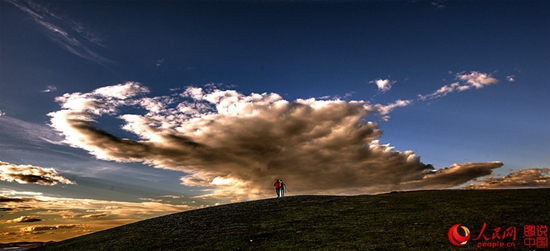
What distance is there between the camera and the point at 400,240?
19.6 meters

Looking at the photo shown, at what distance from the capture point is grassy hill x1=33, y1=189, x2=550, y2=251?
2064cm

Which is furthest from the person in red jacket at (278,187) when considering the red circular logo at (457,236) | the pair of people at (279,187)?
the red circular logo at (457,236)

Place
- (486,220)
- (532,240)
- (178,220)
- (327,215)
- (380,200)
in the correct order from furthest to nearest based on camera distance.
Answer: (178,220) < (380,200) < (327,215) < (486,220) < (532,240)

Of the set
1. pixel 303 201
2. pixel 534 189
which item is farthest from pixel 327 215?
pixel 534 189

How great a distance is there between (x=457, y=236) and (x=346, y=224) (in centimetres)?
852

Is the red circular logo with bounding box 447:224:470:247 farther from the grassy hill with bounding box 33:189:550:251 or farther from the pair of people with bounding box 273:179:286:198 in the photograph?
the pair of people with bounding box 273:179:286:198

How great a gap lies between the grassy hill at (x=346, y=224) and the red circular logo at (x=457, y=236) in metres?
0.33

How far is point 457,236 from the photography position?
19469mm

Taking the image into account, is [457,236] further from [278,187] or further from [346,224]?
[278,187]

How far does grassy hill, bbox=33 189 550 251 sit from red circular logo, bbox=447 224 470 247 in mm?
327

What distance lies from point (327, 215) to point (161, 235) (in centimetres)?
1692

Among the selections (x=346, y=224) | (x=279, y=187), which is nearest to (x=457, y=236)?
(x=346, y=224)

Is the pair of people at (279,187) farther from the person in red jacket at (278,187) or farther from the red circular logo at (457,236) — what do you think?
the red circular logo at (457,236)

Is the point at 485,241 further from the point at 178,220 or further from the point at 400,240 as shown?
the point at 178,220
